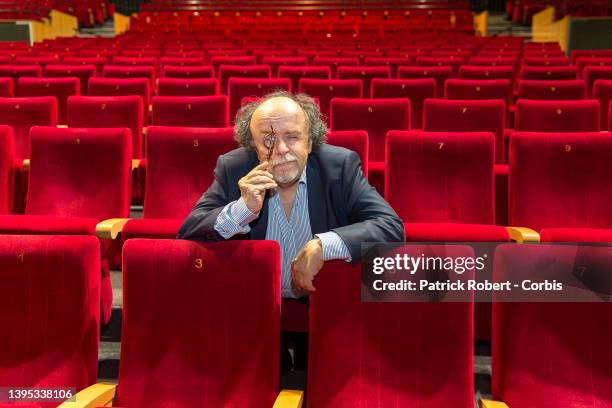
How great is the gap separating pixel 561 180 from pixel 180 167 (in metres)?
0.34

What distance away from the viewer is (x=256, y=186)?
354 mm

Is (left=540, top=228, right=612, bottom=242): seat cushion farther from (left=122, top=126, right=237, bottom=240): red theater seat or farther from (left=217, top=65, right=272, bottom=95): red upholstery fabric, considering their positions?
(left=217, top=65, right=272, bottom=95): red upholstery fabric

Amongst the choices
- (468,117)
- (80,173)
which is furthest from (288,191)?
(468,117)

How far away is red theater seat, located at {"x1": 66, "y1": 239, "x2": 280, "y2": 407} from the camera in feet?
1.11

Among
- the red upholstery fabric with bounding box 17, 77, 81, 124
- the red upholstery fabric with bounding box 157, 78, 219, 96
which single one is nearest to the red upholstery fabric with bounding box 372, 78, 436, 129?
the red upholstery fabric with bounding box 157, 78, 219, 96

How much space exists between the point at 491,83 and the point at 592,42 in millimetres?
1190

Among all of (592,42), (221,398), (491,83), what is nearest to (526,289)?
(221,398)

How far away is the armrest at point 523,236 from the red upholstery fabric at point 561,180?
0.07 meters

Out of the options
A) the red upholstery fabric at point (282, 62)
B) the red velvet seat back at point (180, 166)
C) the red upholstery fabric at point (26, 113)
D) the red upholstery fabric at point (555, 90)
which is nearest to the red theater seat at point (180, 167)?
the red velvet seat back at point (180, 166)

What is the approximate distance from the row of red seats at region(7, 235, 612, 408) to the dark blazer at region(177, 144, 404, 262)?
0.05 m

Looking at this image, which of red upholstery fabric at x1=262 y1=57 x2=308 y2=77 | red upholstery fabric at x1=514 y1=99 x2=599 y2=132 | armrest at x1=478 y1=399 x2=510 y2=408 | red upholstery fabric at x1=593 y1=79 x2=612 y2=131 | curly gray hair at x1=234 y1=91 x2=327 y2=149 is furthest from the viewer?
red upholstery fabric at x1=262 y1=57 x2=308 y2=77

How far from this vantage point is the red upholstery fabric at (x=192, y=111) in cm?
74

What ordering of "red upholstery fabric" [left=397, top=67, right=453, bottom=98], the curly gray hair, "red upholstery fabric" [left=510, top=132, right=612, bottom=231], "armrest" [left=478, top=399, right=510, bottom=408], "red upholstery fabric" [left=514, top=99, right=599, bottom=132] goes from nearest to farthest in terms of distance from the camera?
"armrest" [left=478, top=399, right=510, bottom=408] → the curly gray hair → "red upholstery fabric" [left=510, top=132, right=612, bottom=231] → "red upholstery fabric" [left=514, top=99, right=599, bottom=132] → "red upholstery fabric" [left=397, top=67, right=453, bottom=98]

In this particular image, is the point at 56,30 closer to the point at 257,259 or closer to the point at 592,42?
the point at 592,42
